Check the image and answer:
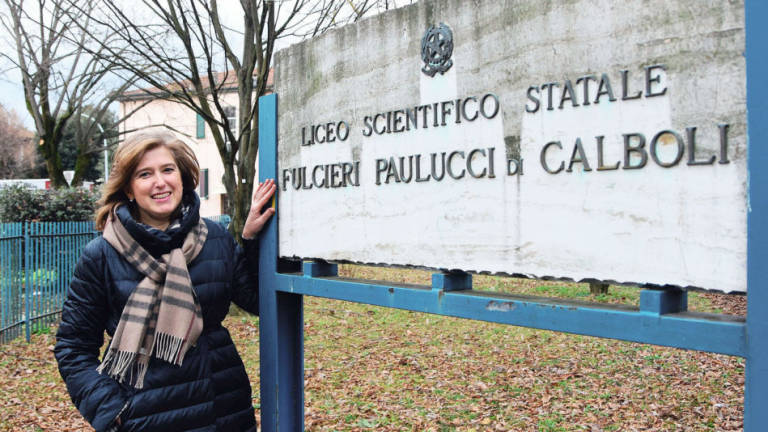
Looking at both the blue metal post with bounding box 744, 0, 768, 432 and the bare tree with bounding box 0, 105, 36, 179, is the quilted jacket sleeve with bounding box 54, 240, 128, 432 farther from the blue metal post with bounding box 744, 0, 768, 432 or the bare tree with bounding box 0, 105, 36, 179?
the bare tree with bounding box 0, 105, 36, 179

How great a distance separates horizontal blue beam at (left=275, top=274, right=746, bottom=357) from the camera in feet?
5.50

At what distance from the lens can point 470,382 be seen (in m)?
6.33

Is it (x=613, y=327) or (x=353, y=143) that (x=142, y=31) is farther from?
(x=613, y=327)

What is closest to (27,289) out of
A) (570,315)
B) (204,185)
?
(570,315)

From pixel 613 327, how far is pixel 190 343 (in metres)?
1.65

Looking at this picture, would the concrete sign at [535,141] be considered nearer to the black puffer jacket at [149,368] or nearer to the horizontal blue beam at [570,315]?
the horizontal blue beam at [570,315]

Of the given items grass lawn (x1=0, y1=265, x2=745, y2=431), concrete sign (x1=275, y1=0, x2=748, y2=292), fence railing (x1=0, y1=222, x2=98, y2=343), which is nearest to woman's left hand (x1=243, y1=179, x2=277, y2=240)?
concrete sign (x1=275, y1=0, x2=748, y2=292)

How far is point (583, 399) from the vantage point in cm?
569

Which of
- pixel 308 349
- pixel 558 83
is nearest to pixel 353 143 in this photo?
pixel 558 83

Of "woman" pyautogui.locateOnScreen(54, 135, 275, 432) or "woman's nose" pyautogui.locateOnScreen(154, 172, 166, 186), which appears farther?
"woman's nose" pyautogui.locateOnScreen(154, 172, 166, 186)

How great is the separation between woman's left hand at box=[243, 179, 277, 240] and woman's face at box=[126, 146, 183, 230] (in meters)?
0.50

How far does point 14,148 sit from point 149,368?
49.0 metres

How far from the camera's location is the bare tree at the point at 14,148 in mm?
40906

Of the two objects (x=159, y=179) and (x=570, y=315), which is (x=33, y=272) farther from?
(x=570, y=315)
